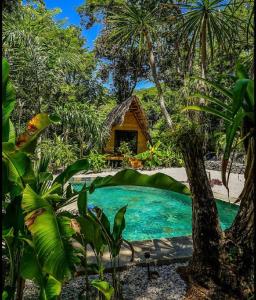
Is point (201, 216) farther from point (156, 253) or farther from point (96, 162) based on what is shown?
point (96, 162)

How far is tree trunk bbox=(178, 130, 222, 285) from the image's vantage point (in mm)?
3340

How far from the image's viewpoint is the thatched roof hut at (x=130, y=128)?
18.9m

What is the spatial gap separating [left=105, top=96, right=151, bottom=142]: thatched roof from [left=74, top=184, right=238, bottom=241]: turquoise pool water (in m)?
5.91

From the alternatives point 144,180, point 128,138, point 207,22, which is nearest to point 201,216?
point 144,180

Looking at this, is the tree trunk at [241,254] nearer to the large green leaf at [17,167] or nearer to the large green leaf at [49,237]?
the large green leaf at [49,237]

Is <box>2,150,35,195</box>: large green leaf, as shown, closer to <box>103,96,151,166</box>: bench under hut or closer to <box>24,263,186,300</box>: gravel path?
<box>24,263,186,300</box>: gravel path

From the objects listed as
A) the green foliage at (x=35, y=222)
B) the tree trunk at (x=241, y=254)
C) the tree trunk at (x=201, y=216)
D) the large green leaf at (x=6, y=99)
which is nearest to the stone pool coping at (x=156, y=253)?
the tree trunk at (x=201, y=216)

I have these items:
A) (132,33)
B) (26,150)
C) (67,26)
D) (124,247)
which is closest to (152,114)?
(67,26)

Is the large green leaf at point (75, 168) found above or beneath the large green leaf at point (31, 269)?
above

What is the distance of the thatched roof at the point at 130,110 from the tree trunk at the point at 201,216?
48.1 feet

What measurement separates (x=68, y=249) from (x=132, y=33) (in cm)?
1039

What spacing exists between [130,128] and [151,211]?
10789 millimetres

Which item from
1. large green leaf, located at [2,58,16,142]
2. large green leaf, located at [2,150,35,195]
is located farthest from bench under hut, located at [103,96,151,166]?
large green leaf, located at [2,150,35,195]

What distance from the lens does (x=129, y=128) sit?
20375 millimetres
